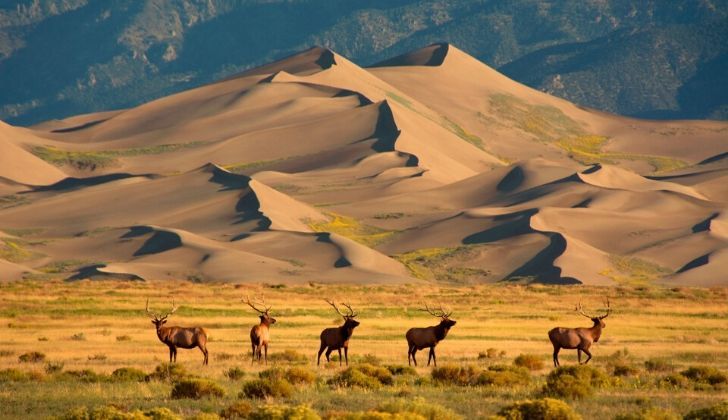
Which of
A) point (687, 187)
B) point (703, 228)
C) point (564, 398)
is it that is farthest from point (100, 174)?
point (564, 398)

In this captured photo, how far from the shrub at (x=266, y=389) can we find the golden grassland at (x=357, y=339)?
0.70 feet

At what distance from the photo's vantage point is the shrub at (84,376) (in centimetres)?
2914

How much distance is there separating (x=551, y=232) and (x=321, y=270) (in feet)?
88.7

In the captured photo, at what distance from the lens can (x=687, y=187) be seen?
566 feet

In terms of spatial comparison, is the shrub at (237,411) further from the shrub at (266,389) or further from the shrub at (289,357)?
the shrub at (289,357)

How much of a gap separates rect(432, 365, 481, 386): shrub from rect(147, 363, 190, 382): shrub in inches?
211

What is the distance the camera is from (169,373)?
2956 centimetres

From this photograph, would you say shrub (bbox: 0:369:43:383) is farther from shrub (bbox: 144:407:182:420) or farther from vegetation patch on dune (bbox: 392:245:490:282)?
vegetation patch on dune (bbox: 392:245:490:282)

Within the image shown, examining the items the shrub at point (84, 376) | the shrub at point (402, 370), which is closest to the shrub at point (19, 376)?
the shrub at point (84, 376)

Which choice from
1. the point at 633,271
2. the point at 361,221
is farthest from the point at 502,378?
the point at 361,221

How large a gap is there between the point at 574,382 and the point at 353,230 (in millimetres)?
121864

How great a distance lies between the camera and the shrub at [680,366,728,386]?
2923 cm

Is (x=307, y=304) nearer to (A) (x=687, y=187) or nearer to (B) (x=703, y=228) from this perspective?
(B) (x=703, y=228)

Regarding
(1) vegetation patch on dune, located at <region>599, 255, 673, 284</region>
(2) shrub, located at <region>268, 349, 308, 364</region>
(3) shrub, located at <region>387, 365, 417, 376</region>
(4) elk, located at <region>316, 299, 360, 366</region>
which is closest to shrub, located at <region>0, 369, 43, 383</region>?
(4) elk, located at <region>316, 299, 360, 366</region>
